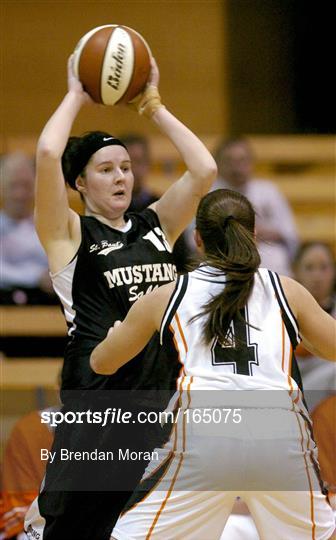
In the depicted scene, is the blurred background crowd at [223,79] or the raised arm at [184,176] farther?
the blurred background crowd at [223,79]

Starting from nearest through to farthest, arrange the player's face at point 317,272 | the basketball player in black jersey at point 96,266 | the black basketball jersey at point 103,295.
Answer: the basketball player in black jersey at point 96,266 → the black basketball jersey at point 103,295 → the player's face at point 317,272

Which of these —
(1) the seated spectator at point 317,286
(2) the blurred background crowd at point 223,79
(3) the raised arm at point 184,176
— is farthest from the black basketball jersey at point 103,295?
(2) the blurred background crowd at point 223,79

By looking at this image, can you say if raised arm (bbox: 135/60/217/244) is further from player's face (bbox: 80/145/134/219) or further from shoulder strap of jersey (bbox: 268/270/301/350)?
shoulder strap of jersey (bbox: 268/270/301/350)

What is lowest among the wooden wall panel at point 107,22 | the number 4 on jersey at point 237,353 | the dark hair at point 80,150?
the number 4 on jersey at point 237,353

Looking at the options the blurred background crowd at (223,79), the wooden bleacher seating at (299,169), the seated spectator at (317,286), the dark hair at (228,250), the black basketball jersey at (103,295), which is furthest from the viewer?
the blurred background crowd at (223,79)

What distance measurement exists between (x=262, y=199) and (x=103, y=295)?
436 cm

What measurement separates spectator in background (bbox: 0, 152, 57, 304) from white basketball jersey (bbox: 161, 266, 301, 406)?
3.89 metres

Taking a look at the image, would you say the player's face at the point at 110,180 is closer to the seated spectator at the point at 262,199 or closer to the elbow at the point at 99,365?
the elbow at the point at 99,365

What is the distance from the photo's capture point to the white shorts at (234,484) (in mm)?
3297

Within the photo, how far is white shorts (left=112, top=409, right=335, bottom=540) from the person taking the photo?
3.30 metres

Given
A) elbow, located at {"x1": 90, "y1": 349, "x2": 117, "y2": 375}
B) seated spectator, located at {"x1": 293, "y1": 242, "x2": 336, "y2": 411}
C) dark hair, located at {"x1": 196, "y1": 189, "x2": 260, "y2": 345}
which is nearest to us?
dark hair, located at {"x1": 196, "y1": 189, "x2": 260, "y2": 345}

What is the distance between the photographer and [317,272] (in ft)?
22.4

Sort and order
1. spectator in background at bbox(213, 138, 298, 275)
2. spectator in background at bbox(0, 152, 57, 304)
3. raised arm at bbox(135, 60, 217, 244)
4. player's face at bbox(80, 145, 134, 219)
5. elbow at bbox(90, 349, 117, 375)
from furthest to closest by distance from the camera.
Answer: spectator in background at bbox(213, 138, 298, 275), spectator in background at bbox(0, 152, 57, 304), raised arm at bbox(135, 60, 217, 244), player's face at bbox(80, 145, 134, 219), elbow at bbox(90, 349, 117, 375)

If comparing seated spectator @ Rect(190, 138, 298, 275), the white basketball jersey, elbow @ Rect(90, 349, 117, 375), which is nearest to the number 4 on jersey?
the white basketball jersey
